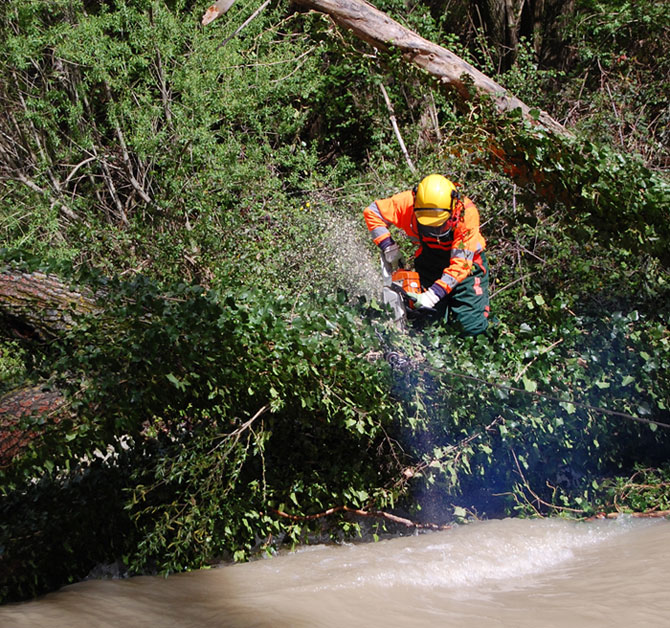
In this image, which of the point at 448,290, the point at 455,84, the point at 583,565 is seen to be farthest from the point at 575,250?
the point at 583,565

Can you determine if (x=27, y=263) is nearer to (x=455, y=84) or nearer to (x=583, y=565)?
(x=583, y=565)

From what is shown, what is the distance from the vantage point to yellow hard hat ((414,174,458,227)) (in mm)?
5102

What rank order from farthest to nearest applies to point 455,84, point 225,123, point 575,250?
point 225,123, point 575,250, point 455,84

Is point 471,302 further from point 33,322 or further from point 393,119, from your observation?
point 393,119

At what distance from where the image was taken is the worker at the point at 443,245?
513 centimetres

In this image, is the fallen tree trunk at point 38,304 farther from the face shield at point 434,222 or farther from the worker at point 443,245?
the face shield at point 434,222

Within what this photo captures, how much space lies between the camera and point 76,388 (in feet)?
12.8

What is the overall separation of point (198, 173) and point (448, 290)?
516 cm

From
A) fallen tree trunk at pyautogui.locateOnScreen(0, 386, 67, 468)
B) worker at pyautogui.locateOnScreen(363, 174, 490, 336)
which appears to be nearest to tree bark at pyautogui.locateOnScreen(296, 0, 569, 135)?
worker at pyautogui.locateOnScreen(363, 174, 490, 336)

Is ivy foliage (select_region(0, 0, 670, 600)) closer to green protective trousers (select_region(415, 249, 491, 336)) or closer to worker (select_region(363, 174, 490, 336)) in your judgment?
green protective trousers (select_region(415, 249, 491, 336))

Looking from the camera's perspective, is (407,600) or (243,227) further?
(243,227)

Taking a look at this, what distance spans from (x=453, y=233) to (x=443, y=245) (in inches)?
6.9

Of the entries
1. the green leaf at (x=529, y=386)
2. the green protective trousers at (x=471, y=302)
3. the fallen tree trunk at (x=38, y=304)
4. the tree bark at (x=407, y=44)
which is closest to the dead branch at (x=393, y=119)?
the tree bark at (x=407, y=44)

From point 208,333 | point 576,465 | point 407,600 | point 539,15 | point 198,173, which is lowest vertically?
point 407,600
